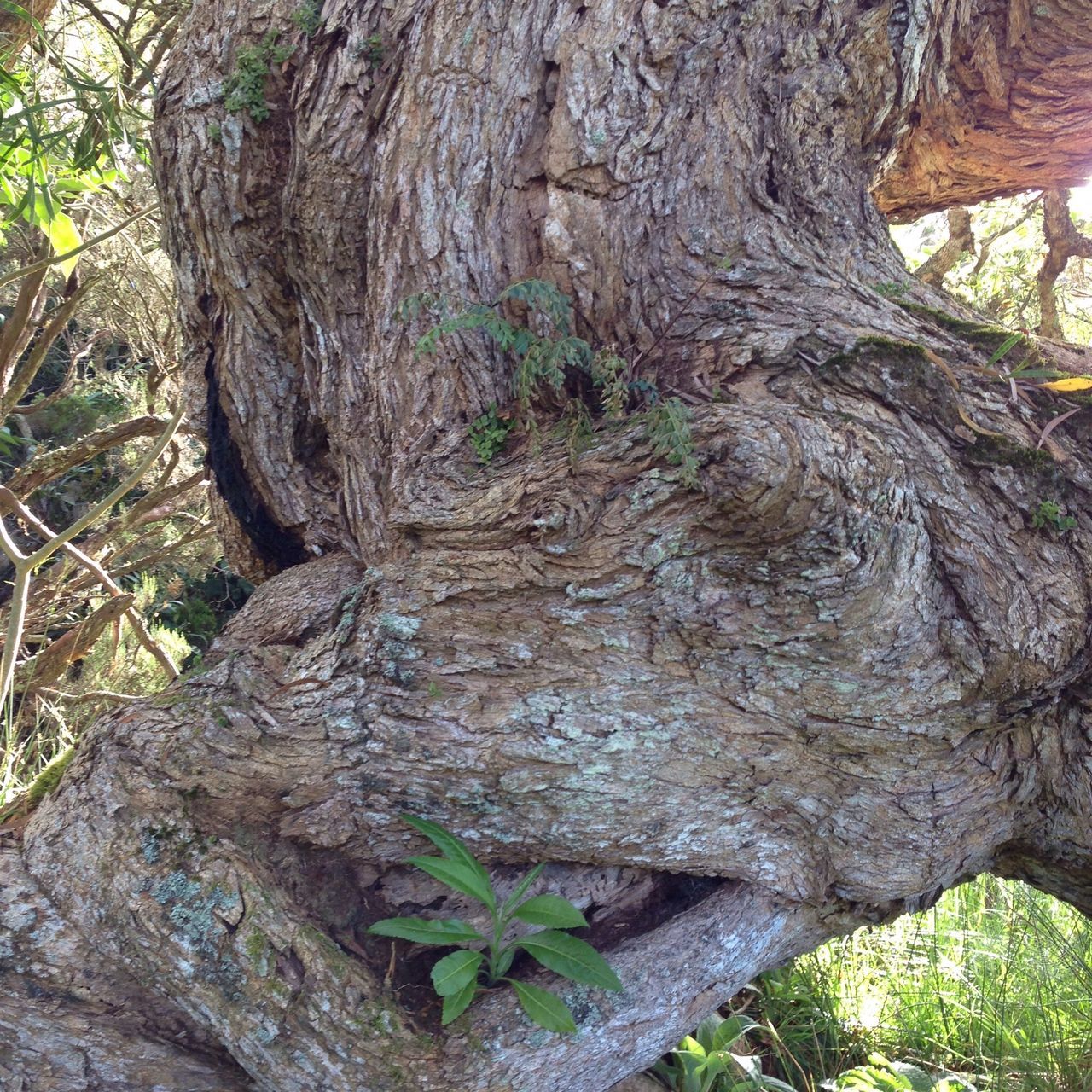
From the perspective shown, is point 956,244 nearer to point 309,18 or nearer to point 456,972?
point 309,18

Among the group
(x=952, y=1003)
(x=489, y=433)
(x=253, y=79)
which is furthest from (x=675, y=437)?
(x=952, y=1003)

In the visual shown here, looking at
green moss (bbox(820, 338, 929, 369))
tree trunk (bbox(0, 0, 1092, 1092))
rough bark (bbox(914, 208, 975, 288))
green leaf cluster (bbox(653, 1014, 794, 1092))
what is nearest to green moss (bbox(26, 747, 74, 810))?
tree trunk (bbox(0, 0, 1092, 1092))

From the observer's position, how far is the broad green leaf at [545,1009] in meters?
1.90

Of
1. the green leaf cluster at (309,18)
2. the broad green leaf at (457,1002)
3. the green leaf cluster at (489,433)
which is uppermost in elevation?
the green leaf cluster at (309,18)

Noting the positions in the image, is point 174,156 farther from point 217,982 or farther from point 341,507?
point 217,982

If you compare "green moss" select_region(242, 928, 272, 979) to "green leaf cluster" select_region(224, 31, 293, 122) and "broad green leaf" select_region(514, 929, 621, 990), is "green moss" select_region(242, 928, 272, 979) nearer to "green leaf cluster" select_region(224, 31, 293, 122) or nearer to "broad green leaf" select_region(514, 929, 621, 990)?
"broad green leaf" select_region(514, 929, 621, 990)

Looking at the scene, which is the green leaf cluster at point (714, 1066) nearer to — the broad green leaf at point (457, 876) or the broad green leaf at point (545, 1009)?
the broad green leaf at point (545, 1009)

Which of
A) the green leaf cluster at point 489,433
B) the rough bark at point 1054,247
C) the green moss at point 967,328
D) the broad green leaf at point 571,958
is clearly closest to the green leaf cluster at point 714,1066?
the broad green leaf at point 571,958

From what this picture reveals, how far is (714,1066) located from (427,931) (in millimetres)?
1378

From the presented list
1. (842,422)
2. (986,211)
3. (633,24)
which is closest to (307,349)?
(633,24)

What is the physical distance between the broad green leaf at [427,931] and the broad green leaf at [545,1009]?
6.0 inches

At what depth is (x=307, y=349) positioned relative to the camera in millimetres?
2635

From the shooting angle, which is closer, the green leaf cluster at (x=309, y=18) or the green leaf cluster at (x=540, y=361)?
the green leaf cluster at (x=540, y=361)

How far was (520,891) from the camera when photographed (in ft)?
6.81
